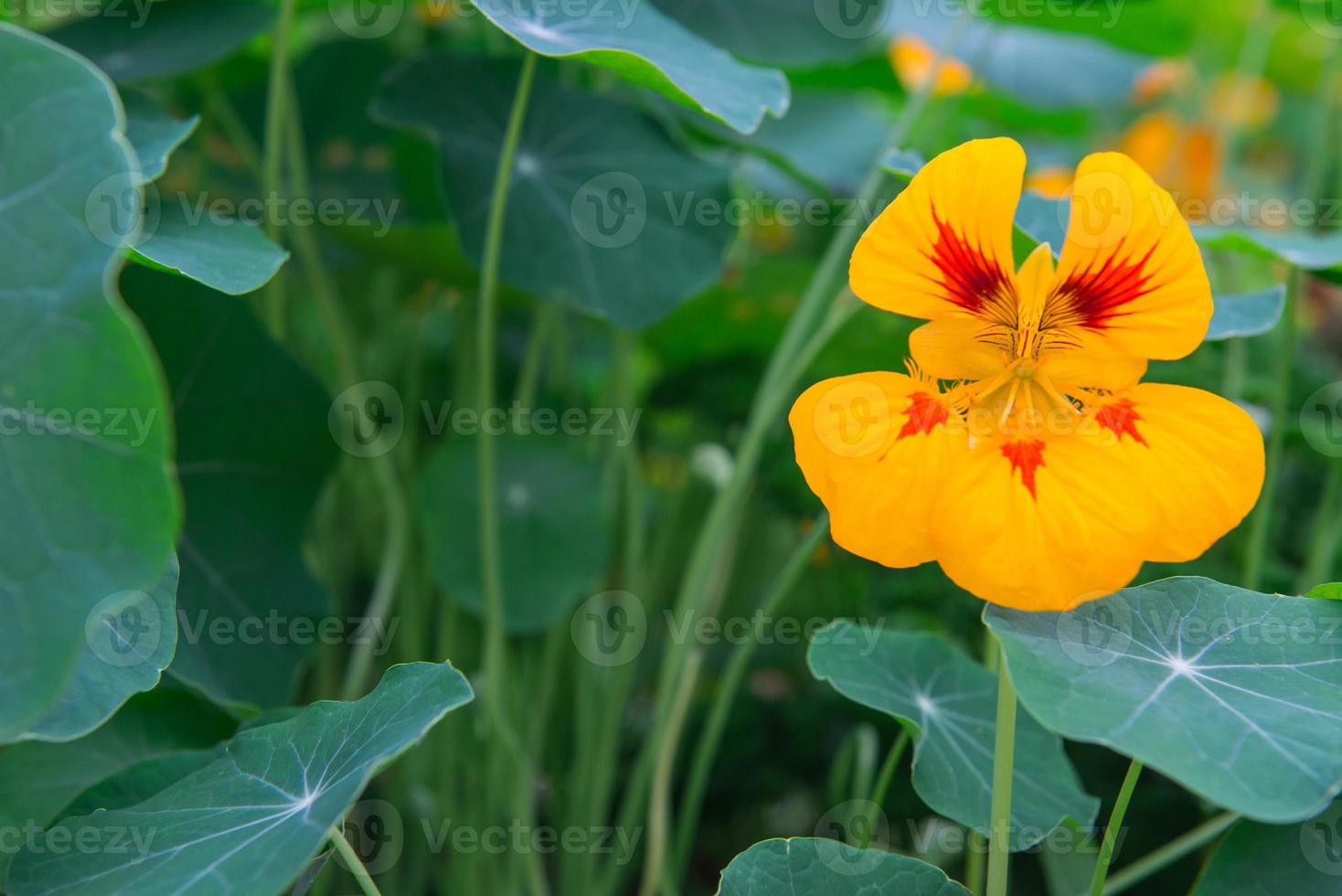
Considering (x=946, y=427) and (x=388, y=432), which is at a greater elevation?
(x=946, y=427)

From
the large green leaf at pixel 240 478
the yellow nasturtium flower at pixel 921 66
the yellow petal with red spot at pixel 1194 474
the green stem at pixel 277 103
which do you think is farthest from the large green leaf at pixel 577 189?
the yellow nasturtium flower at pixel 921 66

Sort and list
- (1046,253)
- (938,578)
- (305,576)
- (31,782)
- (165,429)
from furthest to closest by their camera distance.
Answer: (938,578) → (305,576) → (31,782) → (1046,253) → (165,429)

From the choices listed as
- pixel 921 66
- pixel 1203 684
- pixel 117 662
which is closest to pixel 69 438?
pixel 117 662

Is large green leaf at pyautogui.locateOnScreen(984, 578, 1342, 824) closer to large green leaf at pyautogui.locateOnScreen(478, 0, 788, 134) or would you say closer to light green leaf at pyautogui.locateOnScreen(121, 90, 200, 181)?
large green leaf at pyautogui.locateOnScreen(478, 0, 788, 134)

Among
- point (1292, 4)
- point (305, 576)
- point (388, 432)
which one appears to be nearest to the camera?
point (305, 576)

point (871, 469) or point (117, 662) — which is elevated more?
point (871, 469)

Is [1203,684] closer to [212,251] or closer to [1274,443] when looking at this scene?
[1274,443]

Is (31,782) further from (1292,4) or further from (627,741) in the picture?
(1292,4)

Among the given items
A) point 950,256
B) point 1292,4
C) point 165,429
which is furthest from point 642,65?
point 1292,4
